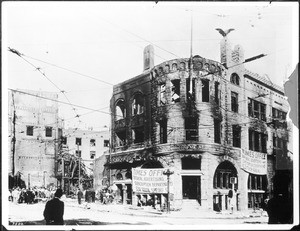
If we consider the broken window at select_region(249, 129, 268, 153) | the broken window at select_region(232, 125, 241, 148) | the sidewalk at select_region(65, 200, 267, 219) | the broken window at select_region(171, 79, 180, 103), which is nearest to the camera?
the sidewalk at select_region(65, 200, 267, 219)

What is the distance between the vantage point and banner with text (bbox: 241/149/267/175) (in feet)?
19.9

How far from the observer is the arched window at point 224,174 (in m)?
5.91

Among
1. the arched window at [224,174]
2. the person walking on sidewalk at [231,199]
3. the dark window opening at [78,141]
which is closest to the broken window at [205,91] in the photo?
the arched window at [224,174]

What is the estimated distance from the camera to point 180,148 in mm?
5832

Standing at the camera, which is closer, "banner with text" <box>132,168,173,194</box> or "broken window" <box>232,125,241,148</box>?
"banner with text" <box>132,168,173,194</box>

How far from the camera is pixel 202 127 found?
231 inches

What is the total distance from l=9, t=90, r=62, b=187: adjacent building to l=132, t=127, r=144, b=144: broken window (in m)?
0.99

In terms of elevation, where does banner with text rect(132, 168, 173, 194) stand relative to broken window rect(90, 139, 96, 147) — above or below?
below

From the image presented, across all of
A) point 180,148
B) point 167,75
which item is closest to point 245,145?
point 180,148

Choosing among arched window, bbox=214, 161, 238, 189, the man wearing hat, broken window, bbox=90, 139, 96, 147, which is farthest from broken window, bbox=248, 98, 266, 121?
the man wearing hat

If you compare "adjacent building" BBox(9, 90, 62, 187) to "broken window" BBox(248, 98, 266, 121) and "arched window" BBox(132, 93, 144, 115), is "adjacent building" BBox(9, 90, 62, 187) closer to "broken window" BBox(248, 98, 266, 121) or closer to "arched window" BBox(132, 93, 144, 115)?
"arched window" BBox(132, 93, 144, 115)

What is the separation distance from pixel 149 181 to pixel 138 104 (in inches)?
41.1

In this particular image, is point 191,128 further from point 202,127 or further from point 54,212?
point 54,212

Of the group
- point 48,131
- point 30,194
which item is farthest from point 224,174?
point 30,194
